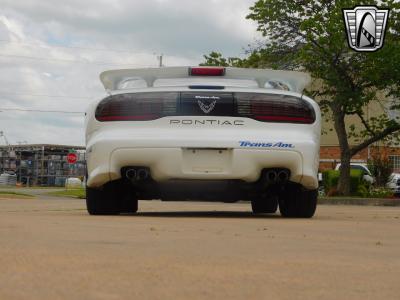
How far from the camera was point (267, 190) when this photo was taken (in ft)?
26.1

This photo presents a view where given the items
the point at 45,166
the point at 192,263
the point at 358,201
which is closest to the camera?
the point at 192,263

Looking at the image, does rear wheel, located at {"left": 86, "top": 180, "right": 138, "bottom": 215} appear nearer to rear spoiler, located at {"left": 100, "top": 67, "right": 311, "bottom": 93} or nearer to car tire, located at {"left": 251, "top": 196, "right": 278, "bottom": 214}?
rear spoiler, located at {"left": 100, "top": 67, "right": 311, "bottom": 93}

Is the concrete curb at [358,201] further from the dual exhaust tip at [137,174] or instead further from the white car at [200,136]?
the dual exhaust tip at [137,174]

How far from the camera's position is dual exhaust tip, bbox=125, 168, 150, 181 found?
7.43m

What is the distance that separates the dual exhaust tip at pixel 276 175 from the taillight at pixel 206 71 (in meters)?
1.21

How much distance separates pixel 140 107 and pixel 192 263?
3844 millimetres

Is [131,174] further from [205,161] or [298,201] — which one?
[298,201]

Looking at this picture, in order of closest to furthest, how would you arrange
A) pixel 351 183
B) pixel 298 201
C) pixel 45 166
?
1. pixel 298 201
2. pixel 351 183
3. pixel 45 166

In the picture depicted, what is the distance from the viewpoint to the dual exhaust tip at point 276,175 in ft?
24.4

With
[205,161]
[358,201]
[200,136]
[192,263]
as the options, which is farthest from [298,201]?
[358,201]

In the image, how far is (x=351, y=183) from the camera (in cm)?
2808

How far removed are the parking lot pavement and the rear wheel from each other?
177 centimetres

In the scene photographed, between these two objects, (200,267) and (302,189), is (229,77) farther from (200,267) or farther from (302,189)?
(200,267)

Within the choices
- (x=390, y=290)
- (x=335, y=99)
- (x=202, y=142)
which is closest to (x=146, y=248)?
(x=390, y=290)
